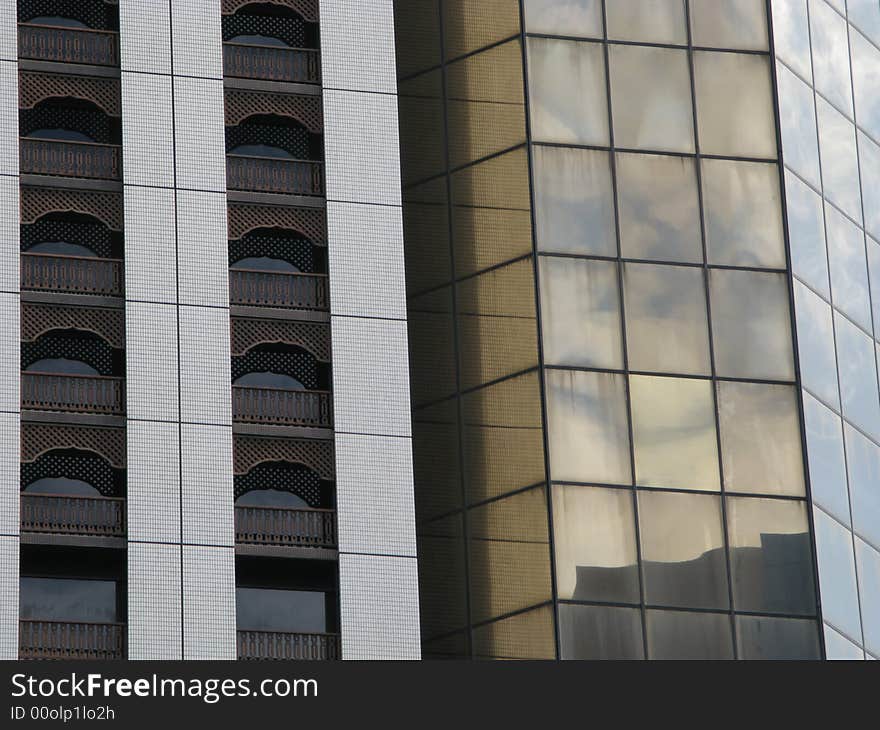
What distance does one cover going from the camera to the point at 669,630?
69875 mm

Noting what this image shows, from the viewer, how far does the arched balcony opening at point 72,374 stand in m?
71.1

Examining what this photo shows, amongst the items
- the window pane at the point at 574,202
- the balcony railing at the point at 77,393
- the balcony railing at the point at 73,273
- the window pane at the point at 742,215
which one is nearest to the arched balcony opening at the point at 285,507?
the balcony railing at the point at 77,393

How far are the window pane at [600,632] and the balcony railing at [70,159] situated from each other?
15.5 m

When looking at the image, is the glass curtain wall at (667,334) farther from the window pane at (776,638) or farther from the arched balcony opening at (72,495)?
the arched balcony opening at (72,495)

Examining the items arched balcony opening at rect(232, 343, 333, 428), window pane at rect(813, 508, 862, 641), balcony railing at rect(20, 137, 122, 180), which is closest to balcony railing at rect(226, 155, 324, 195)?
balcony railing at rect(20, 137, 122, 180)

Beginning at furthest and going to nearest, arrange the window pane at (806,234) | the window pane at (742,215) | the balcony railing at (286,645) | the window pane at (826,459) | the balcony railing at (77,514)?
the window pane at (806,234)
the window pane at (742,215)
the window pane at (826,459)
the balcony railing at (77,514)
the balcony railing at (286,645)

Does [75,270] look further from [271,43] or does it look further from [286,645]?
[286,645]

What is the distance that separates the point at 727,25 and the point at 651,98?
3016 millimetres

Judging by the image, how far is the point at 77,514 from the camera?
70000 millimetres

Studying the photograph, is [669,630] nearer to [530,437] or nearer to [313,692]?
[530,437]

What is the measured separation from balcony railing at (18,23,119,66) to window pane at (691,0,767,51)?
572 inches

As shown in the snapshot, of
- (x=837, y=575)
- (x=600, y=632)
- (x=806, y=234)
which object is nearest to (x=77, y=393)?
(x=600, y=632)

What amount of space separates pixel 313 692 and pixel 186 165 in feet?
49.7

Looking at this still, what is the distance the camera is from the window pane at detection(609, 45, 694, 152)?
73938 millimetres
